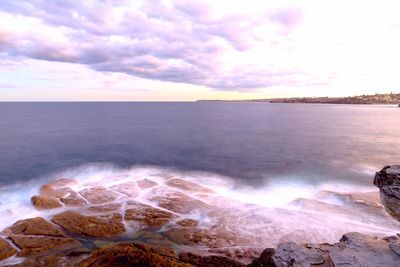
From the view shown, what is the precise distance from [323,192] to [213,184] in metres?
14.4

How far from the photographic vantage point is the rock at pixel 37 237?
21656mm

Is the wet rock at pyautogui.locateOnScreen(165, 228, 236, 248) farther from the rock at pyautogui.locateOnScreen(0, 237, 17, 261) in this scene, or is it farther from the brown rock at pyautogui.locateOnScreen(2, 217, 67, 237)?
the rock at pyautogui.locateOnScreen(0, 237, 17, 261)

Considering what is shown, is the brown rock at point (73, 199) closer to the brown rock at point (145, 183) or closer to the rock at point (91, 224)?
the rock at point (91, 224)

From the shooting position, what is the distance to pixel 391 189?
16391 millimetres

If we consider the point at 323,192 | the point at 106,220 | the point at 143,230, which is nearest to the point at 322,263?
the point at 143,230

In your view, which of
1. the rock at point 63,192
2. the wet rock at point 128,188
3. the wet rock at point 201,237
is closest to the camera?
the wet rock at point 201,237

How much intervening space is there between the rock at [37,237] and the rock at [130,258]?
3.80 meters

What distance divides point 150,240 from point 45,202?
14.0 m

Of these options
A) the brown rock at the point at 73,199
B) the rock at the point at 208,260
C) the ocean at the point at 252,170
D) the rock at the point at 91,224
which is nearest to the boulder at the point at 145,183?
the ocean at the point at 252,170

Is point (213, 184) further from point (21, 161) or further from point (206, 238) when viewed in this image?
point (21, 161)

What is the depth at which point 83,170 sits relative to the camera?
152ft

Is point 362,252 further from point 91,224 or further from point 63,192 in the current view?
point 63,192

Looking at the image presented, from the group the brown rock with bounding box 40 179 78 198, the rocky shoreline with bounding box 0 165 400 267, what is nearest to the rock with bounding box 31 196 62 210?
the rocky shoreline with bounding box 0 165 400 267

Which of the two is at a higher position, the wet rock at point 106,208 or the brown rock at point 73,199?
the brown rock at point 73,199
